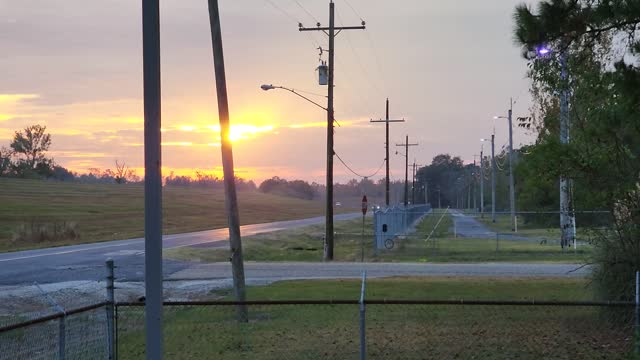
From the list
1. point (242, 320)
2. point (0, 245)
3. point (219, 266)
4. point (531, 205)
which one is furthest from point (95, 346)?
point (531, 205)

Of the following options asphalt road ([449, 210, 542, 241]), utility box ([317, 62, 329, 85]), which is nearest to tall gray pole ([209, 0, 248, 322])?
utility box ([317, 62, 329, 85])

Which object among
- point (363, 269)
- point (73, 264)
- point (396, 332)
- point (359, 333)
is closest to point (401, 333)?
point (396, 332)

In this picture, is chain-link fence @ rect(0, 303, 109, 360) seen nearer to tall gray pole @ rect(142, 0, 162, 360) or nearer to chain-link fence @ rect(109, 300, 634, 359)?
chain-link fence @ rect(109, 300, 634, 359)

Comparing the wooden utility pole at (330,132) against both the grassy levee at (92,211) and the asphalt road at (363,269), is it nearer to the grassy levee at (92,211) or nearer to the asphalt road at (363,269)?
the asphalt road at (363,269)

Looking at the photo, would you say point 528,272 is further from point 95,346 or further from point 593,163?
point 95,346

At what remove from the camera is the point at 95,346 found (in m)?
9.96

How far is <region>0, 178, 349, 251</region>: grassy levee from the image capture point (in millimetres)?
45844

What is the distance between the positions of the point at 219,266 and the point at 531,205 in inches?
1565

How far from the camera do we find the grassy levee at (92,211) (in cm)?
4584

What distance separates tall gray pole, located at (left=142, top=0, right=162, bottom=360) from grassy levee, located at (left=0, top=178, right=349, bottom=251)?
31.5m

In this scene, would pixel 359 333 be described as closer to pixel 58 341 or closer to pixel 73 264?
pixel 58 341

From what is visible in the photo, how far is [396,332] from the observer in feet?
36.1

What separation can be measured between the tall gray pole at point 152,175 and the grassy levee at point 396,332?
4313 mm

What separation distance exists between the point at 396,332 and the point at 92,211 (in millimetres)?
59322
